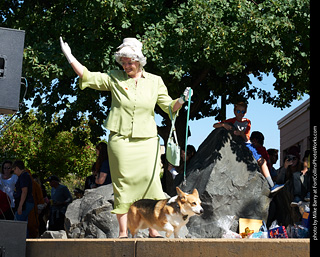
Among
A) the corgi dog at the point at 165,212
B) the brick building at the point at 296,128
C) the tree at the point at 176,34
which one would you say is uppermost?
the brick building at the point at 296,128

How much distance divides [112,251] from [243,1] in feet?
26.2

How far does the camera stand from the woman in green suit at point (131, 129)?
232 inches

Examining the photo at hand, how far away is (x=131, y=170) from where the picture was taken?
19.3ft

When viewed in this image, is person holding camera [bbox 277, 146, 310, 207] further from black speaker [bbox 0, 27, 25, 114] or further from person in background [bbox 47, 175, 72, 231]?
black speaker [bbox 0, 27, 25, 114]

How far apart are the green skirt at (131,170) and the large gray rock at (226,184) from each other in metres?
4.09

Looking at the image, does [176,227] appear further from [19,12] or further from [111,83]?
[19,12]

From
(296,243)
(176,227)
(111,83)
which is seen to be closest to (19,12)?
(111,83)

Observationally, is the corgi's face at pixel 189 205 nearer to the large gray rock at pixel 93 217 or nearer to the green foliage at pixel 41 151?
the large gray rock at pixel 93 217

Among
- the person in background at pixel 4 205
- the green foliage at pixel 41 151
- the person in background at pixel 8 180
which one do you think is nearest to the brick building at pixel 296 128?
the green foliage at pixel 41 151

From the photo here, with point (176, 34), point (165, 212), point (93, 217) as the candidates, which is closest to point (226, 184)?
point (93, 217)

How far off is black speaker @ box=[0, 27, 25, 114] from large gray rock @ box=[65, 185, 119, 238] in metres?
3.35

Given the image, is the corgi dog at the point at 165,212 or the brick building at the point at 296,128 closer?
the corgi dog at the point at 165,212

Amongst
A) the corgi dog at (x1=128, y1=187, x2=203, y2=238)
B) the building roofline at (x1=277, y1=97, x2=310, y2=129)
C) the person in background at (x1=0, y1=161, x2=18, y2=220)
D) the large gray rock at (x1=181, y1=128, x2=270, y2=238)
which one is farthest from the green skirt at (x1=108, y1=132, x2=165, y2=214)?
the building roofline at (x1=277, y1=97, x2=310, y2=129)

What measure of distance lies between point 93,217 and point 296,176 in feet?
10.9
